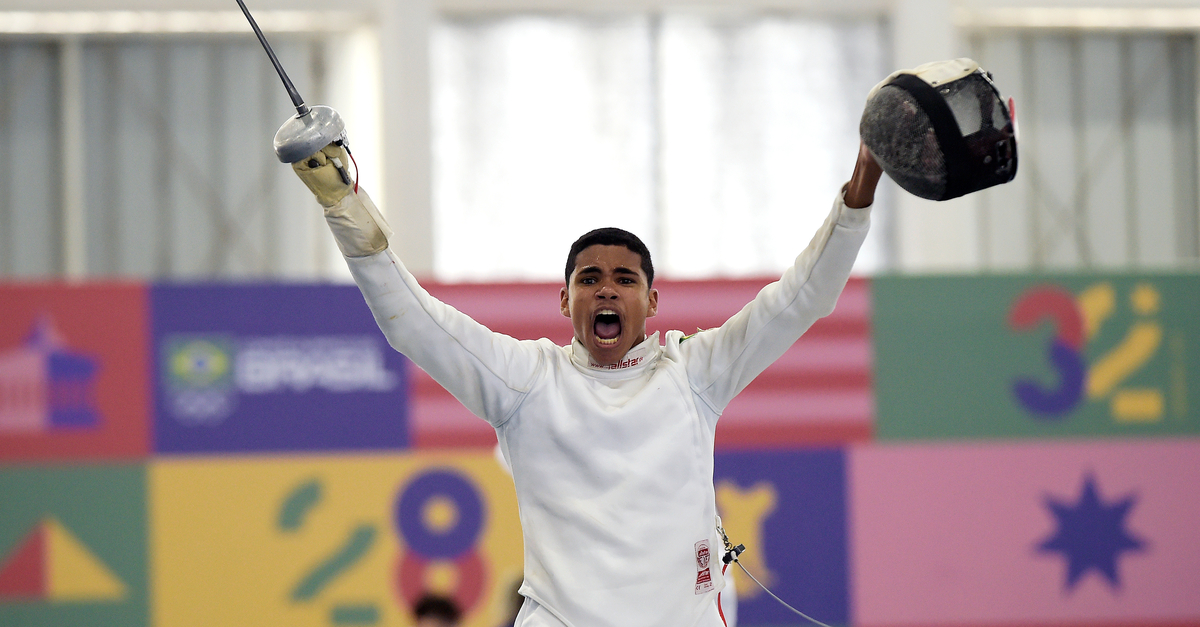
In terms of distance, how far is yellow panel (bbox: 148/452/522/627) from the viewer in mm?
4504

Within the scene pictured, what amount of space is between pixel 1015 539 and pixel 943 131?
324cm

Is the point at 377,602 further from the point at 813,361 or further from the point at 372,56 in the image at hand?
the point at 372,56

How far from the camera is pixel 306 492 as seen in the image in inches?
180

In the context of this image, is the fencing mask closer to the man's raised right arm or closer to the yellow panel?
the man's raised right arm

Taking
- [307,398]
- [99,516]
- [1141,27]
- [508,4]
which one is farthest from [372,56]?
[1141,27]

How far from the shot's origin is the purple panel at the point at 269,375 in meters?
4.61

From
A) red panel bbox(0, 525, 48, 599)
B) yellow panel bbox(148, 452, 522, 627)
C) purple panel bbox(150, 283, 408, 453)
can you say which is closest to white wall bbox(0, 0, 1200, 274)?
purple panel bbox(150, 283, 408, 453)

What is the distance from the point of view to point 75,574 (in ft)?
14.8

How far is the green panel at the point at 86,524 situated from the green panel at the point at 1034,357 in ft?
9.81

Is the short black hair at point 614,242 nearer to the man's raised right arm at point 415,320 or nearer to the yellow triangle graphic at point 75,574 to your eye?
the man's raised right arm at point 415,320

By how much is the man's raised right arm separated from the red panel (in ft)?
10.2

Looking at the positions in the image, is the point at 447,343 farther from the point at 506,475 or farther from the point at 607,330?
the point at 506,475

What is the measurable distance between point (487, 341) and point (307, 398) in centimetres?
269

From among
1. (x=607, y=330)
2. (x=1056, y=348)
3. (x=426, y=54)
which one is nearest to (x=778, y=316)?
(x=607, y=330)
